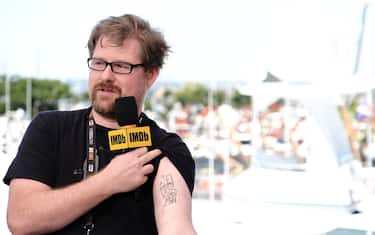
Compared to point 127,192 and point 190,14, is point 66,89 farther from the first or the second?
point 127,192

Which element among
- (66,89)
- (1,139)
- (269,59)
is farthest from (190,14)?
(1,139)

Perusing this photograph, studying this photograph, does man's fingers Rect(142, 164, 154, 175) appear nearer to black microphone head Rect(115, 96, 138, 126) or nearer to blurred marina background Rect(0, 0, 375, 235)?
black microphone head Rect(115, 96, 138, 126)

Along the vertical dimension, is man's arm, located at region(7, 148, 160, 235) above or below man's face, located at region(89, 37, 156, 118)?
below

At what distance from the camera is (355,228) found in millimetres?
2453

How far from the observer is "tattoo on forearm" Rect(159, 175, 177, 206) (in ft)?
3.64

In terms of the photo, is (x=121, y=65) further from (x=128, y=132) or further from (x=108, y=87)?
(x=128, y=132)

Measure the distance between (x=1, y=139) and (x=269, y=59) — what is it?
185 cm

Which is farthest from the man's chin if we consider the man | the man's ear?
the man's ear

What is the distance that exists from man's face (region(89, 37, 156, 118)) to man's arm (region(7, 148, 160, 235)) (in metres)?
0.13

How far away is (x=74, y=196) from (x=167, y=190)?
0.17 meters

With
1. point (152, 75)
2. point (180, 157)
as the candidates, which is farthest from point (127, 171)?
point (152, 75)

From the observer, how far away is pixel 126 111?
1.08 m

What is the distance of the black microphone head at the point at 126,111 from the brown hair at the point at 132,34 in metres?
0.12

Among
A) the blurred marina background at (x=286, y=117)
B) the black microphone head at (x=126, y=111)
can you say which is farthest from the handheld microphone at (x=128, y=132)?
the blurred marina background at (x=286, y=117)
